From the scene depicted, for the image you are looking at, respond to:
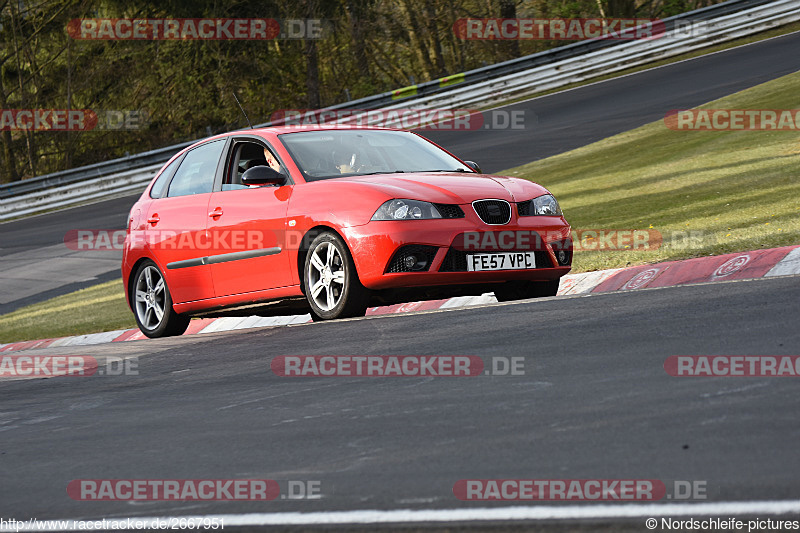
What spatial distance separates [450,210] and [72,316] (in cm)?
729

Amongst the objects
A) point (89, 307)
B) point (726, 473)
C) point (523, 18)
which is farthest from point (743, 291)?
point (523, 18)

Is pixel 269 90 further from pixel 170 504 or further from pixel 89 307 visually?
pixel 170 504

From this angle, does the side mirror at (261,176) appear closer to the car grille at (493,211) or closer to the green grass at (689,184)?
the car grille at (493,211)

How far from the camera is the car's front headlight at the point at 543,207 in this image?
859cm

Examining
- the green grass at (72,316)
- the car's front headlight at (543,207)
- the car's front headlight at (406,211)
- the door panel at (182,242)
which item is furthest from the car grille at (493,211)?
the green grass at (72,316)

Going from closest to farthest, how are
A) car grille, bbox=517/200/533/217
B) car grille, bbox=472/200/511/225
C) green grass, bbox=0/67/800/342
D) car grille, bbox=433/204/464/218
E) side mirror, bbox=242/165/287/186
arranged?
1. car grille, bbox=433/204/464/218
2. car grille, bbox=472/200/511/225
3. car grille, bbox=517/200/533/217
4. side mirror, bbox=242/165/287/186
5. green grass, bbox=0/67/800/342

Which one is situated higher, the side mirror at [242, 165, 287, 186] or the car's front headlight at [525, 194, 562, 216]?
the side mirror at [242, 165, 287, 186]

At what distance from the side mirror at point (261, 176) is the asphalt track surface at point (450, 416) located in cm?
149

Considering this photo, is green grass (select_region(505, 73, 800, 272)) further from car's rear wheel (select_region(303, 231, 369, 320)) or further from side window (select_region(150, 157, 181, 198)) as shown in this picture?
side window (select_region(150, 157, 181, 198))

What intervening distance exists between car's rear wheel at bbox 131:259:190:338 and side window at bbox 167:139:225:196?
2.44 ft

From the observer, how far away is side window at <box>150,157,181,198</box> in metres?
10.4

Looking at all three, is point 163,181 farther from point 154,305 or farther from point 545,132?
point 545,132

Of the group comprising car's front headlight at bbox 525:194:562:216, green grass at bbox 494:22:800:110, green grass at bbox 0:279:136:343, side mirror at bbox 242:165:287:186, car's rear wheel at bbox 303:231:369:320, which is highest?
green grass at bbox 494:22:800:110

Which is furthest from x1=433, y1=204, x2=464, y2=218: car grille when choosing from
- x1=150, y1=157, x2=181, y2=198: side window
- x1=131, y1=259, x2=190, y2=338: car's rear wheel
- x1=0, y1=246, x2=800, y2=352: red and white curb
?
x1=150, y1=157, x2=181, y2=198: side window
